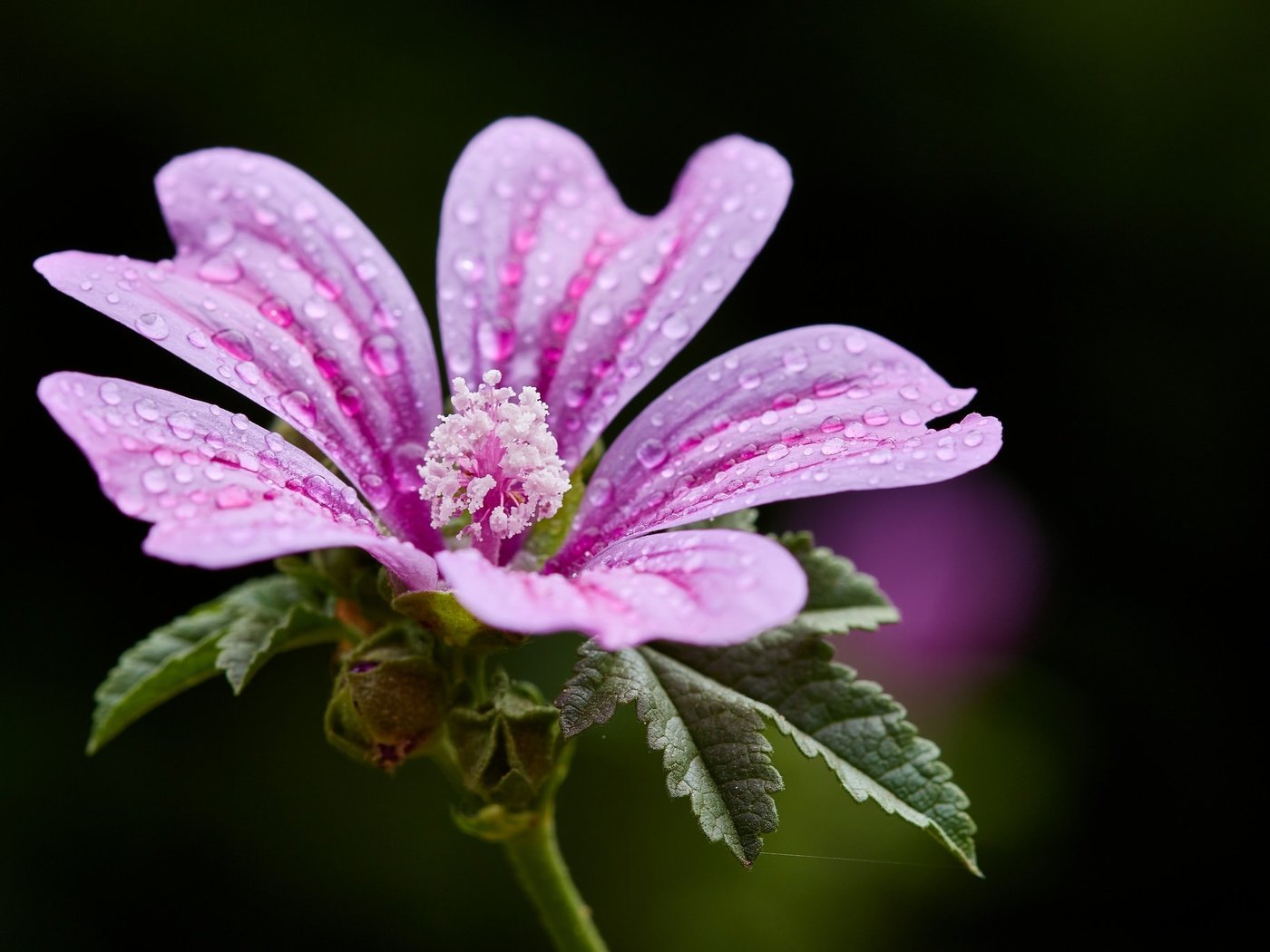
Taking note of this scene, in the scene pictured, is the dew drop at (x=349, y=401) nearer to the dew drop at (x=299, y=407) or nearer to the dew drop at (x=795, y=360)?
the dew drop at (x=299, y=407)

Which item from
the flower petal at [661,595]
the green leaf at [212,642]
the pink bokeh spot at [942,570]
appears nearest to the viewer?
the flower petal at [661,595]

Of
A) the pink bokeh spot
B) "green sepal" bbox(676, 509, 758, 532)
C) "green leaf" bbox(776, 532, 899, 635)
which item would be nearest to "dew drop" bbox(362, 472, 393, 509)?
"green sepal" bbox(676, 509, 758, 532)

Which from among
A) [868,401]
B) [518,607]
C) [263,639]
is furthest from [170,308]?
[868,401]

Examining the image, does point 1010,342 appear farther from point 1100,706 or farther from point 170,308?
point 170,308

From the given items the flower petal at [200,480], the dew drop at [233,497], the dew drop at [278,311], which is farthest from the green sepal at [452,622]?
the dew drop at [278,311]

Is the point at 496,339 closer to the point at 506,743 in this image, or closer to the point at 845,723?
the point at 506,743
